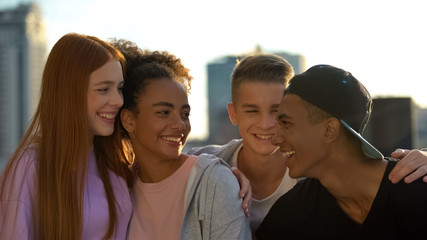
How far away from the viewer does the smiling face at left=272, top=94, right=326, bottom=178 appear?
2.57m

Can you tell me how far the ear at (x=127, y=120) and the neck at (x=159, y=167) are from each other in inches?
8.0

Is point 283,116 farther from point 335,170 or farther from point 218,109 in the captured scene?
point 218,109

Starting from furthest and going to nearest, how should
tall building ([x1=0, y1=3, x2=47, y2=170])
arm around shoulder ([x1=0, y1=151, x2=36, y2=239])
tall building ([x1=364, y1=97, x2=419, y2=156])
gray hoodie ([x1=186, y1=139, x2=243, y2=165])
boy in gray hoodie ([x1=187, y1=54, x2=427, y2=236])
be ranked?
tall building ([x1=0, y1=3, x2=47, y2=170]) < tall building ([x1=364, y1=97, x2=419, y2=156]) < gray hoodie ([x1=186, y1=139, x2=243, y2=165]) < boy in gray hoodie ([x1=187, y1=54, x2=427, y2=236]) < arm around shoulder ([x1=0, y1=151, x2=36, y2=239])

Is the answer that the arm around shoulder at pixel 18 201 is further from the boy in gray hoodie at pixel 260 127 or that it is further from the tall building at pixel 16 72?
the tall building at pixel 16 72

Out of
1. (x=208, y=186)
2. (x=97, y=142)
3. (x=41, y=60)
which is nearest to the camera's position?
(x=208, y=186)

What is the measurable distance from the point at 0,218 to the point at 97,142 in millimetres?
772

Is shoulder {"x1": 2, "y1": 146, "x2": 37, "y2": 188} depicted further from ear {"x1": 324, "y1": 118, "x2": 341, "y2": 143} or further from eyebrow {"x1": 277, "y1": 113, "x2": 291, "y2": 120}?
ear {"x1": 324, "y1": 118, "x2": 341, "y2": 143}

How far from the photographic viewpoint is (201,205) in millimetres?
2613

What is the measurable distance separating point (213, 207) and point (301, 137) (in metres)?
0.58

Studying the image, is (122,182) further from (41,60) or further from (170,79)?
(41,60)

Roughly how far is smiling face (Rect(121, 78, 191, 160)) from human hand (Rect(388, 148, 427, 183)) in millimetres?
1153

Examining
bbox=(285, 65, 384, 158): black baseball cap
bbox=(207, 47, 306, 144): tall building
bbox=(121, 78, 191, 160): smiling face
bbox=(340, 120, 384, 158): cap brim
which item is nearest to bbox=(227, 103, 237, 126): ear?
bbox=(121, 78, 191, 160): smiling face

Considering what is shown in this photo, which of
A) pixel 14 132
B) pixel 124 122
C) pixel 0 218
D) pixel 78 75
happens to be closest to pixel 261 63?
pixel 124 122

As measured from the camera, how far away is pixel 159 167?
2.94m
